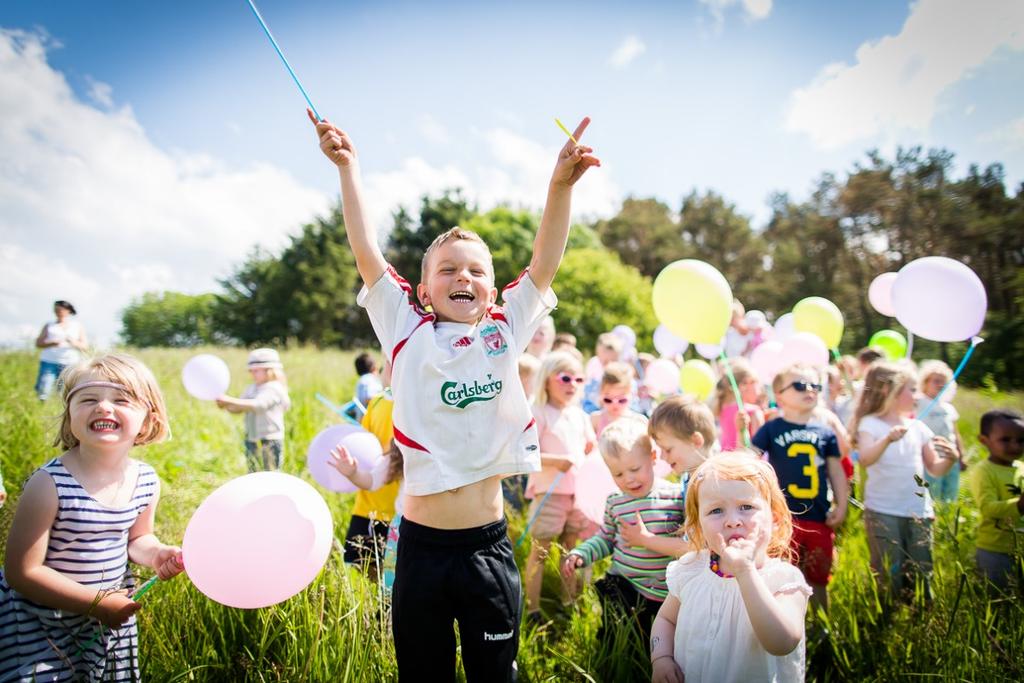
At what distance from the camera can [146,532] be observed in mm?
1984

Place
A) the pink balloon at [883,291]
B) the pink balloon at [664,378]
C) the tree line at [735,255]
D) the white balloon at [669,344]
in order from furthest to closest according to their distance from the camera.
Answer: the tree line at [735,255]
the white balloon at [669,344]
the pink balloon at [664,378]
the pink balloon at [883,291]

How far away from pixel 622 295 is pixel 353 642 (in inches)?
570

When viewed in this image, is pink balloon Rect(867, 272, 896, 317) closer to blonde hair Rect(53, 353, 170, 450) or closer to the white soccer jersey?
the white soccer jersey

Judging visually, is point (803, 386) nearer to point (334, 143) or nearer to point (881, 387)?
point (881, 387)

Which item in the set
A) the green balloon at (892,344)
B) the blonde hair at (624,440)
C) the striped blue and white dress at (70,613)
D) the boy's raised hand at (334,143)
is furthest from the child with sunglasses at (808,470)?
the green balloon at (892,344)

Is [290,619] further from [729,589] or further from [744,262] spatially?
[744,262]

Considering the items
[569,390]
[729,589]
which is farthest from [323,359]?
[729,589]

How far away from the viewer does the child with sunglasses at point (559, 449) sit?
11.5 ft

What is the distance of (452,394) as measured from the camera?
1.68 meters

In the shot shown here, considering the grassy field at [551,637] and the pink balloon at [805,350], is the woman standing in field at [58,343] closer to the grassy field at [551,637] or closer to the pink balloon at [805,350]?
the grassy field at [551,637]

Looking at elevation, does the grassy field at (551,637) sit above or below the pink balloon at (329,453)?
below

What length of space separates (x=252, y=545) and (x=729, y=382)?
4.05 m

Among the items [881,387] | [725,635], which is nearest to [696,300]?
[881,387]

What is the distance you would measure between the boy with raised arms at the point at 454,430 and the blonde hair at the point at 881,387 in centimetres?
288
